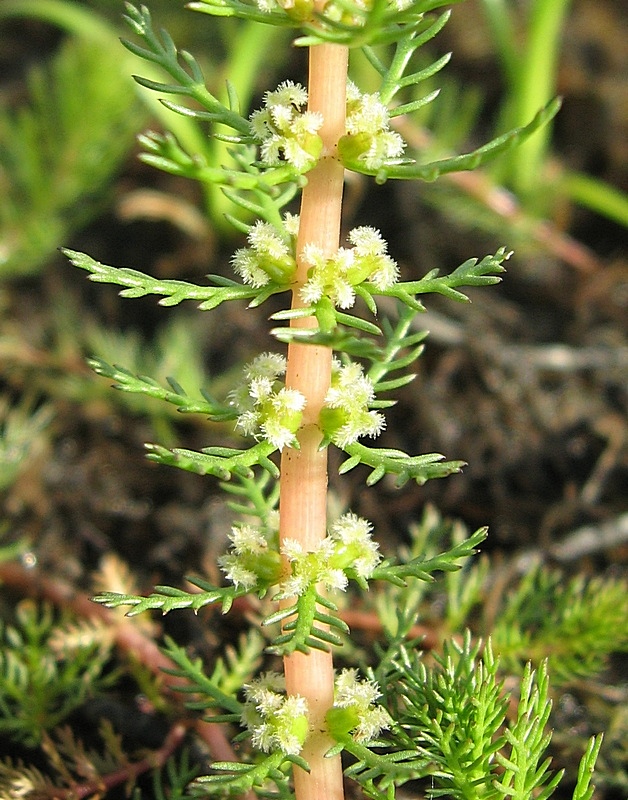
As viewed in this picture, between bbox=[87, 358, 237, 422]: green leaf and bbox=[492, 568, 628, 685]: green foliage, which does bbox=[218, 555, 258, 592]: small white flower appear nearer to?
bbox=[87, 358, 237, 422]: green leaf

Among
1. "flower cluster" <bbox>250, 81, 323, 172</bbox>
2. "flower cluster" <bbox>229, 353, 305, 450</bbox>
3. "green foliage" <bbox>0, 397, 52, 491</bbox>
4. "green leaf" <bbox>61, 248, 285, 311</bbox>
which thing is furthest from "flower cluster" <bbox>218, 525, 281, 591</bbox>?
"green foliage" <bbox>0, 397, 52, 491</bbox>

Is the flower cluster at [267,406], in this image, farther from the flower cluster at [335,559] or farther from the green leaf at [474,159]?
the green leaf at [474,159]

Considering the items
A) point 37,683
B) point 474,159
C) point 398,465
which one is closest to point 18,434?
point 37,683

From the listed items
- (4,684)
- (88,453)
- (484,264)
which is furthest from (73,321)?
(484,264)

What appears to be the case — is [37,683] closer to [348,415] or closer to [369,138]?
[348,415]

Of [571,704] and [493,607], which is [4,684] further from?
[571,704]

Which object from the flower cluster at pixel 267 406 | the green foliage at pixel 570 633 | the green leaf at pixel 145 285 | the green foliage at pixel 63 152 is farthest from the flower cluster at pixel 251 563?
the green foliage at pixel 63 152
